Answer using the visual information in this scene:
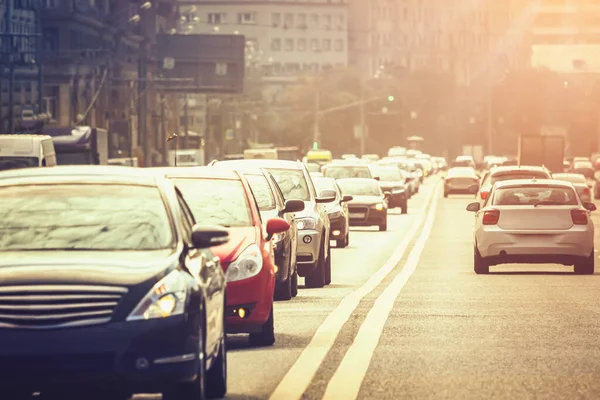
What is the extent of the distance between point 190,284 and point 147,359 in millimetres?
612

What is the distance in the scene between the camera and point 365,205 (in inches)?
1852

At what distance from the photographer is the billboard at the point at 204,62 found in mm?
114938

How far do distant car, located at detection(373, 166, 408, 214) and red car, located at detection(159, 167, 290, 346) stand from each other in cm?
4600

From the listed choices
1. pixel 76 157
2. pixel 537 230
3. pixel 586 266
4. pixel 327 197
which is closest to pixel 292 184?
pixel 327 197

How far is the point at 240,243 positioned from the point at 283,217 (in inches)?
185

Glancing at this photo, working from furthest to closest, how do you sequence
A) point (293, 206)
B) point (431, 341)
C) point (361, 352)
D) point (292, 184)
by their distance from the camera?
point (292, 184), point (293, 206), point (431, 341), point (361, 352)

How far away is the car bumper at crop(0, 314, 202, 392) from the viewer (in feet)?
29.9

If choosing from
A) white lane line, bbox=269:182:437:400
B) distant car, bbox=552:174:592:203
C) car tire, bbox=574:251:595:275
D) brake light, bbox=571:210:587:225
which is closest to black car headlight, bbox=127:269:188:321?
white lane line, bbox=269:182:437:400

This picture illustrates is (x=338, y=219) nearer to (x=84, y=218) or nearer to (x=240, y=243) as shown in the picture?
(x=240, y=243)

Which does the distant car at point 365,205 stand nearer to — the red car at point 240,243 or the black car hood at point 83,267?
the red car at point 240,243

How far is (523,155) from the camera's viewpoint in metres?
Result: 84.9

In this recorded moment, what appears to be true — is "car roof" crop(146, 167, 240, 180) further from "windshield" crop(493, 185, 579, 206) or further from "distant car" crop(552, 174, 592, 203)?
"distant car" crop(552, 174, 592, 203)

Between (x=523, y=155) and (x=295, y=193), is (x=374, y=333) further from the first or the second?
(x=523, y=155)

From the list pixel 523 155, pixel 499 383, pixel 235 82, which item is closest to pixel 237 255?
pixel 499 383
